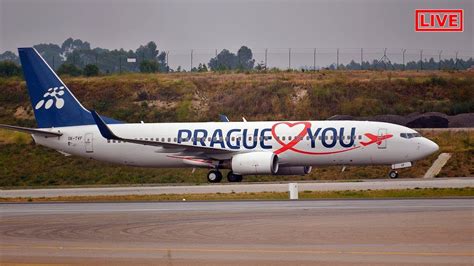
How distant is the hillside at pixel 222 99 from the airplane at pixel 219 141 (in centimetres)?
671

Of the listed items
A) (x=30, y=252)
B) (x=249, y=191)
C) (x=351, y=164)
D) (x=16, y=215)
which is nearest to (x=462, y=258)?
(x=30, y=252)

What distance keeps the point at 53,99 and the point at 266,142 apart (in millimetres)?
11436

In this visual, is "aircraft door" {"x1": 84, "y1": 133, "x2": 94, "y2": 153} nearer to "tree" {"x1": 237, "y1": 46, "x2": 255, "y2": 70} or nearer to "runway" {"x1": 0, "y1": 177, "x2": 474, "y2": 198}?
"runway" {"x1": 0, "y1": 177, "x2": 474, "y2": 198}

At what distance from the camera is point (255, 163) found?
1721 inches

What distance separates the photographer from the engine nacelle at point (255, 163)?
43.5 metres

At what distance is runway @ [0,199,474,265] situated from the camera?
16.6m

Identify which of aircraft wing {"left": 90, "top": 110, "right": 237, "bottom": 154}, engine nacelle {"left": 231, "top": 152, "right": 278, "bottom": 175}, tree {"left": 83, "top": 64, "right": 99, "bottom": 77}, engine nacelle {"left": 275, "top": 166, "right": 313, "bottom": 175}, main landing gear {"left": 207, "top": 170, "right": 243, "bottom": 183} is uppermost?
tree {"left": 83, "top": 64, "right": 99, "bottom": 77}

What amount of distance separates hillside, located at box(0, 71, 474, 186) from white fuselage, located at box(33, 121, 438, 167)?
6.65 m

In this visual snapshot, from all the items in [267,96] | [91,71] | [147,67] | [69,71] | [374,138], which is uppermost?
[147,67]

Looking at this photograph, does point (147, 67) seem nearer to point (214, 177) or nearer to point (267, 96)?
point (267, 96)

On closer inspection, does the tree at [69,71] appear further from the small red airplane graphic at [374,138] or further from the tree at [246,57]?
the tree at [246,57]

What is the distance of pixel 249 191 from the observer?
3603 centimetres

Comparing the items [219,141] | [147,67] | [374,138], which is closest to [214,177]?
[219,141]

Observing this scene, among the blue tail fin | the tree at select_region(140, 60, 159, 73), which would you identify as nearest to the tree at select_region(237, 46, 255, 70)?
the tree at select_region(140, 60, 159, 73)
